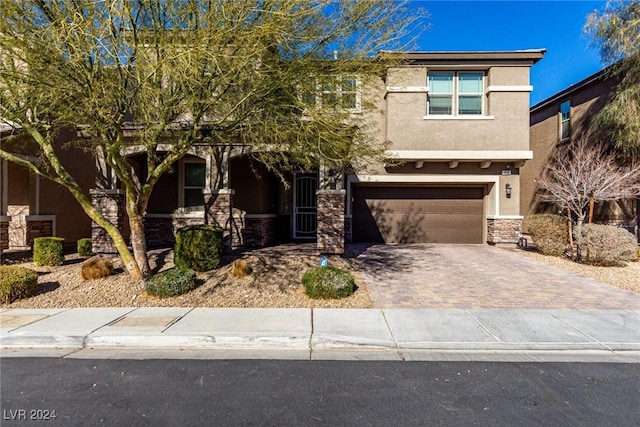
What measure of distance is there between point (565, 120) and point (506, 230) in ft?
23.8

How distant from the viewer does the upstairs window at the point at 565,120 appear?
15.5 meters

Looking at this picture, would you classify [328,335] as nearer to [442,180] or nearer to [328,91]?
[328,91]

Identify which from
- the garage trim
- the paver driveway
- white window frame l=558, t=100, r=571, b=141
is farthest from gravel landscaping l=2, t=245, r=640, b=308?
white window frame l=558, t=100, r=571, b=141

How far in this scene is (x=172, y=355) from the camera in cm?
457

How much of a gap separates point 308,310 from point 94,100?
520 cm

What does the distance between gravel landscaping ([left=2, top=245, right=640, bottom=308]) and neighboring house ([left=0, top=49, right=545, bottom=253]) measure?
292 centimetres

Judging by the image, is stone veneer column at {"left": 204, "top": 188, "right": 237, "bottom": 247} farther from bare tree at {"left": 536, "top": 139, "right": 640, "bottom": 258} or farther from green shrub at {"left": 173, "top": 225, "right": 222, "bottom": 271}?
bare tree at {"left": 536, "top": 139, "right": 640, "bottom": 258}

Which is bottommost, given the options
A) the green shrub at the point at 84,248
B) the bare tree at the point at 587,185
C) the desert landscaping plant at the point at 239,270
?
the desert landscaping plant at the point at 239,270

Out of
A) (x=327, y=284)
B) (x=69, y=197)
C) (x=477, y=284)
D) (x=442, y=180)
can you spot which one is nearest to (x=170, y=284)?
(x=327, y=284)

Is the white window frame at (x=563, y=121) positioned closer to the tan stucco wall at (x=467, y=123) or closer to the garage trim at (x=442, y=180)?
the tan stucco wall at (x=467, y=123)

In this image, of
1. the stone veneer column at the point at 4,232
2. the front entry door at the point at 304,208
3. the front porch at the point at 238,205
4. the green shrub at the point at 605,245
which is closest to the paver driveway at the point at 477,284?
the green shrub at the point at 605,245

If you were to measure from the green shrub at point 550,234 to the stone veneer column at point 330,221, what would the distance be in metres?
6.84

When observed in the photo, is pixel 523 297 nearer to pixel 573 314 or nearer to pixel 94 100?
pixel 573 314

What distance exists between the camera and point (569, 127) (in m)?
15.5
